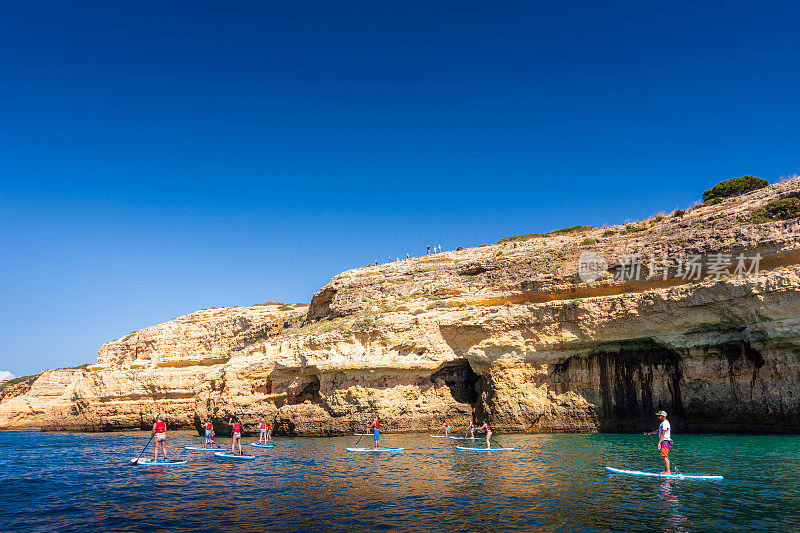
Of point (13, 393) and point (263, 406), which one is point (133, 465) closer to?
point (263, 406)

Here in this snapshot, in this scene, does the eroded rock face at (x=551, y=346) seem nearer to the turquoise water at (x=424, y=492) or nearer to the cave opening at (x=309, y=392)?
the cave opening at (x=309, y=392)

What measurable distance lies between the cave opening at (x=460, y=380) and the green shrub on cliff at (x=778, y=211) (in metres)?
22.4

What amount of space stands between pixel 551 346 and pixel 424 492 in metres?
22.6

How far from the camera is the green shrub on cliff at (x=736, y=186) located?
50.1 metres

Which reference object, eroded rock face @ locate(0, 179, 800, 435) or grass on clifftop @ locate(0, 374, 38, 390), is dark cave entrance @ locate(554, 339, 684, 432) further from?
grass on clifftop @ locate(0, 374, 38, 390)

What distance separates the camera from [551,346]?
35875 millimetres

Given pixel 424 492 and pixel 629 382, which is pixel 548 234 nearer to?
pixel 629 382

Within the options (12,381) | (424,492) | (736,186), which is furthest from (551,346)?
Result: (12,381)

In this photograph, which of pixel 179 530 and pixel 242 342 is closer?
pixel 179 530

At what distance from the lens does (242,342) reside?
63.9m

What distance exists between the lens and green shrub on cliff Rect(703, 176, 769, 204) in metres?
50.1

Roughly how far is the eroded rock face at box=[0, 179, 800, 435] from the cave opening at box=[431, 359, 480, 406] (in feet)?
0.30

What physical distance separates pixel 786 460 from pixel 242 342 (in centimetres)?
5683

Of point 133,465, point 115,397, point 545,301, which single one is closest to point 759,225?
point 545,301
